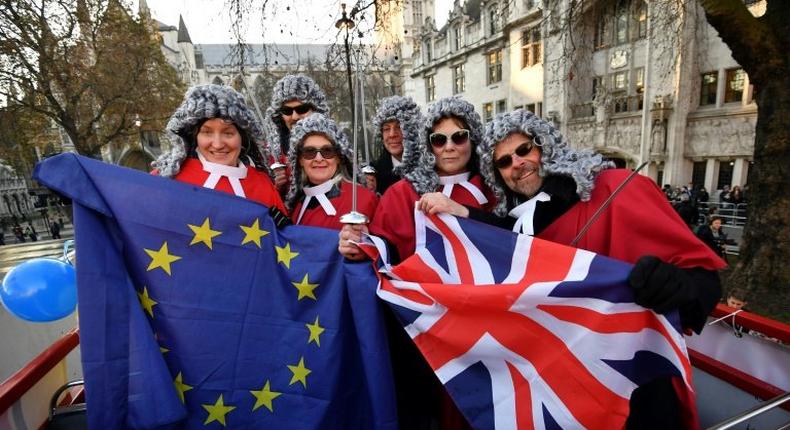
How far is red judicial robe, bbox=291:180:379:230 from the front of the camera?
2.84m

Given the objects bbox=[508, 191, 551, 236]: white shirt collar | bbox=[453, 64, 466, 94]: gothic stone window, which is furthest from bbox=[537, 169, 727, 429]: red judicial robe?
bbox=[453, 64, 466, 94]: gothic stone window

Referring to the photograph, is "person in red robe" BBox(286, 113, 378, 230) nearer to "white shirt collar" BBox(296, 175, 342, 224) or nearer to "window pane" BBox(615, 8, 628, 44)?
"white shirt collar" BBox(296, 175, 342, 224)

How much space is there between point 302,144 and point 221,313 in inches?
53.3

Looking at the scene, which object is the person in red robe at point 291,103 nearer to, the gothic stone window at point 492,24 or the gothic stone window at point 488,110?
the gothic stone window at point 488,110

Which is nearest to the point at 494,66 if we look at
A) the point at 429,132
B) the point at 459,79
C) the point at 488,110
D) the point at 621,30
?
the point at 488,110

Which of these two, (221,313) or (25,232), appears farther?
(25,232)

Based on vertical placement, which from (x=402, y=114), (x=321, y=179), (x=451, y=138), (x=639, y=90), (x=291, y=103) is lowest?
(x=321, y=179)

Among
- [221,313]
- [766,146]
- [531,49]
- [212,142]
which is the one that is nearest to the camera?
[221,313]

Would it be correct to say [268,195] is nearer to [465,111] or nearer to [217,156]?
[217,156]

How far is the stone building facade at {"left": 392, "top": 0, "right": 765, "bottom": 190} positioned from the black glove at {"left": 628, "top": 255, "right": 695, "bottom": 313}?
38.7 ft

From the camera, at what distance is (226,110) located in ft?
8.59

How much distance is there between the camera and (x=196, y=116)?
2.57 meters

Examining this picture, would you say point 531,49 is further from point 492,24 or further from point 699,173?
point 699,173

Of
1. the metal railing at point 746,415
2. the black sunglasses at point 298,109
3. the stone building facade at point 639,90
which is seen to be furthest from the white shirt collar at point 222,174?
the stone building facade at point 639,90
